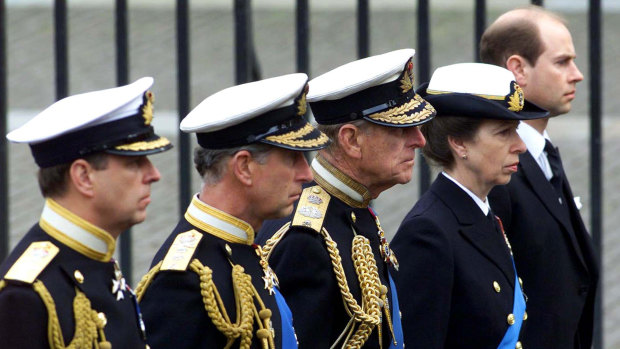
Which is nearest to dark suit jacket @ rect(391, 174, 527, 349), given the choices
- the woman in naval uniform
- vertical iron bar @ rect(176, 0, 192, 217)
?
the woman in naval uniform

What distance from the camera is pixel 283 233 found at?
3547mm

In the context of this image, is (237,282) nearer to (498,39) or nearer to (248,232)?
(248,232)

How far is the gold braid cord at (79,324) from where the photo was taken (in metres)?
2.71

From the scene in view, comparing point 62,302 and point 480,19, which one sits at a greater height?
point 480,19

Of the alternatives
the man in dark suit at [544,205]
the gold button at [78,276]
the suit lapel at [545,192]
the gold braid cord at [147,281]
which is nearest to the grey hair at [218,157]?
the gold braid cord at [147,281]

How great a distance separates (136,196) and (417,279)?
3.78ft

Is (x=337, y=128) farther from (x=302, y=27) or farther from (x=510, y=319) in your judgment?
(x=302, y=27)

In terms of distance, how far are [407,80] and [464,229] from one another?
499 mm

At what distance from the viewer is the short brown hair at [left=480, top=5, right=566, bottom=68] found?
4559 mm

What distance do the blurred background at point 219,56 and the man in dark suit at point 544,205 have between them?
2983 mm

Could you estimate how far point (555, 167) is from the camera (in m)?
4.62

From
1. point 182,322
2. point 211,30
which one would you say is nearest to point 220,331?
A: point 182,322

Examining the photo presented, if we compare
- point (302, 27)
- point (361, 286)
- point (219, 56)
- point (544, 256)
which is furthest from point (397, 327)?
point (219, 56)

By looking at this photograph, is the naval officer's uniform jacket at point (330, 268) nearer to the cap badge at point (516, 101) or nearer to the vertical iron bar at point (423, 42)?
the cap badge at point (516, 101)
